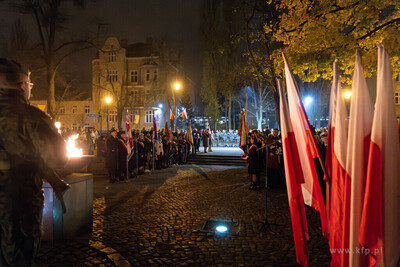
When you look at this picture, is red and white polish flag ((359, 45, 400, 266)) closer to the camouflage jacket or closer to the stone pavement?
the stone pavement

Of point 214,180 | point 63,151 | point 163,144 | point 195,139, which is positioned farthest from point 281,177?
point 195,139

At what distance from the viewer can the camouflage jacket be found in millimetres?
2479

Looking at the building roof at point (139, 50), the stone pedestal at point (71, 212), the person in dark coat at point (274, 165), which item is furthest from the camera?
the building roof at point (139, 50)

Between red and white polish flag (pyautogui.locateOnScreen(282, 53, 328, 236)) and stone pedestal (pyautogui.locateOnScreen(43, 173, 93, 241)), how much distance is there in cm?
417

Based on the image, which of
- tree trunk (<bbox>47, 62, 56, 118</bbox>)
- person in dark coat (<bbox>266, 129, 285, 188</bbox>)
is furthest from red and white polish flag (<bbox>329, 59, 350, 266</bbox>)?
tree trunk (<bbox>47, 62, 56, 118</bbox>)

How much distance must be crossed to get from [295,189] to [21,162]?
107 inches

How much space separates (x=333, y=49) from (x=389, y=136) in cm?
863

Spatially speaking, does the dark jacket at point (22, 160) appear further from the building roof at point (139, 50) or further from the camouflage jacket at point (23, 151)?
the building roof at point (139, 50)

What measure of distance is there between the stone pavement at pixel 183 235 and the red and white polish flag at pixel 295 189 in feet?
5.65

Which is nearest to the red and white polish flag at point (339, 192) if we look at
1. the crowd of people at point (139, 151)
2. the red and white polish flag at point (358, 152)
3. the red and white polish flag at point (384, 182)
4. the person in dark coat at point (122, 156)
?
the red and white polish flag at point (358, 152)

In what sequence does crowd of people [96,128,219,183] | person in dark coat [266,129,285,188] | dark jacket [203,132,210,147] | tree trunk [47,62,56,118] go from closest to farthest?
person in dark coat [266,129,285,188]
crowd of people [96,128,219,183]
tree trunk [47,62,56,118]
dark jacket [203,132,210,147]

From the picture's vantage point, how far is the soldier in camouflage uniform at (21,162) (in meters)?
2.46

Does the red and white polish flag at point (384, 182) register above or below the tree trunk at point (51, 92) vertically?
below

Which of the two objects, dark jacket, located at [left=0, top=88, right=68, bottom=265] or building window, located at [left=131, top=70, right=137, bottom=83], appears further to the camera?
building window, located at [left=131, top=70, right=137, bottom=83]
